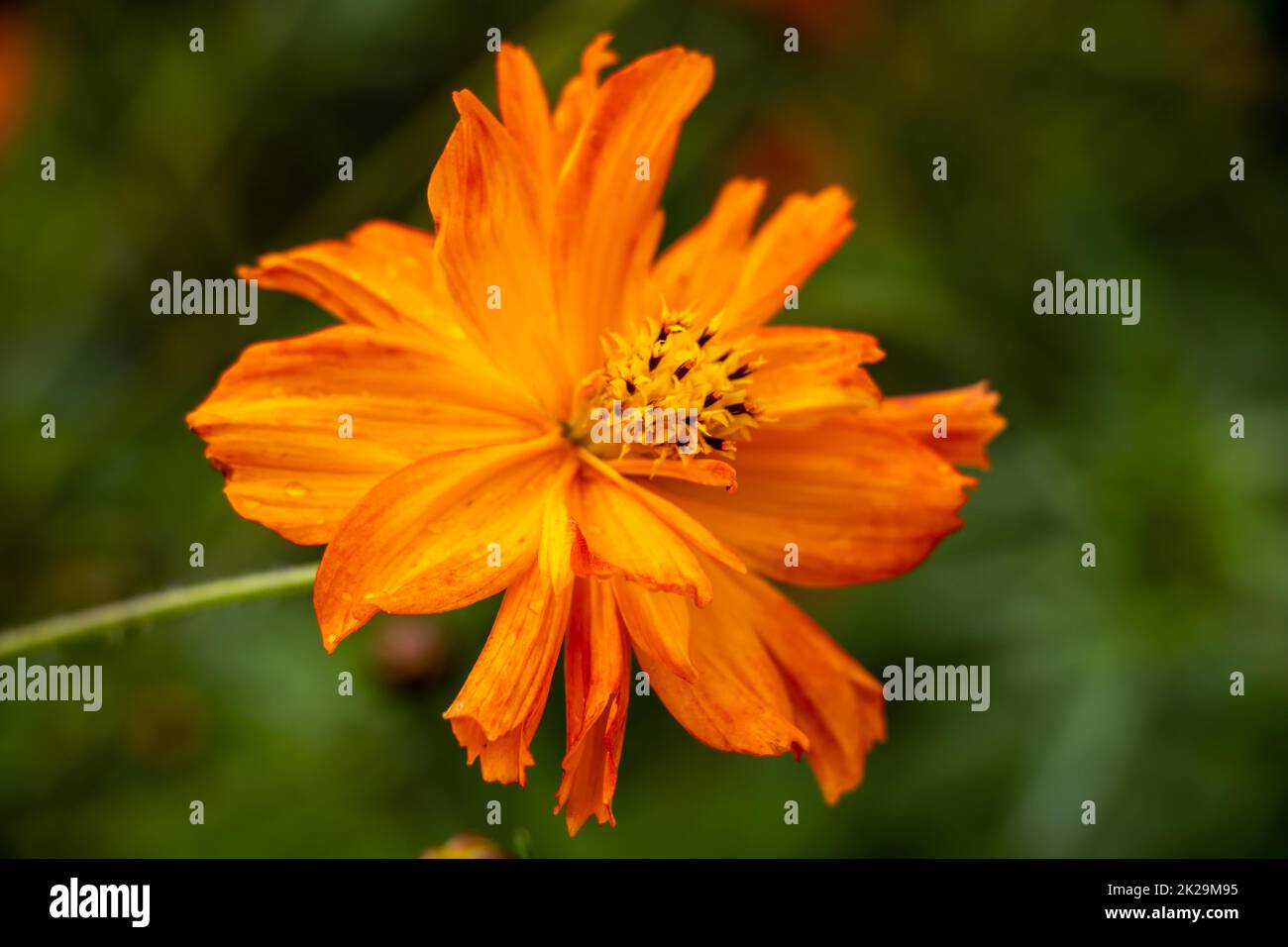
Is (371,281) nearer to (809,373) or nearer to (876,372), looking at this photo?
(809,373)

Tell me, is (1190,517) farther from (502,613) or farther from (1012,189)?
Answer: (502,613)

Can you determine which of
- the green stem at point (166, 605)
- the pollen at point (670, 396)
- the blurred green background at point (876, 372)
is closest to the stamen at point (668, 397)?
the pollen at point (670, 396)

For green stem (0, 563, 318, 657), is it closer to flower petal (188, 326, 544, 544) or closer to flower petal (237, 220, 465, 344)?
flower petal (188, 326, 544, 544)

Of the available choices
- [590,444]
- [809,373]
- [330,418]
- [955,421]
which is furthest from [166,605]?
[955,421]

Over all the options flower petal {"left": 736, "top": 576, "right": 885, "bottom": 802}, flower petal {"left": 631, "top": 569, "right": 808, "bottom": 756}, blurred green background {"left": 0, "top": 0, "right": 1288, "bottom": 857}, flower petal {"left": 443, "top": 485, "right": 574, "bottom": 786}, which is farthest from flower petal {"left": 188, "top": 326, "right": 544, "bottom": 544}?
blurred green background {"left": 0, "top": 0, "right": 1288, "bottom": 857}

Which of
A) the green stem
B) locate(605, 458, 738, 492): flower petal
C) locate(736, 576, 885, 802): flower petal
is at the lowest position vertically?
locate(736, 576, 885, 802): flower petal

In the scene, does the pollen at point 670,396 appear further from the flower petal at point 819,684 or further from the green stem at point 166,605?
the green stem at point 166,605

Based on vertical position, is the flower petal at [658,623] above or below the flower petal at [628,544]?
below

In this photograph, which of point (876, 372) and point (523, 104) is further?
point (876, 372)
